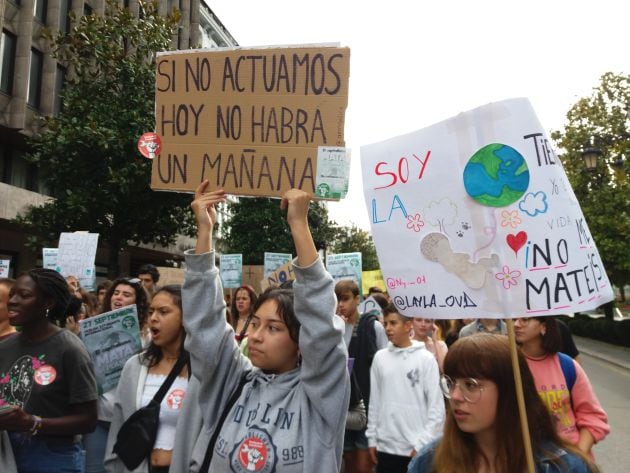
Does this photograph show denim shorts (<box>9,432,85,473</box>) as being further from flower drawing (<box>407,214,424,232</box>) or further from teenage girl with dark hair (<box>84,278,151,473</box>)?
flower drawing (<box>407,214,424,232</box>)

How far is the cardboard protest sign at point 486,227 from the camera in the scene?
2.13 metres

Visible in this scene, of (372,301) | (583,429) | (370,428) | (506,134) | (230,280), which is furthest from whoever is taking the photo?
(230,280)

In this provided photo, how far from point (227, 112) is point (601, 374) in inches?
588

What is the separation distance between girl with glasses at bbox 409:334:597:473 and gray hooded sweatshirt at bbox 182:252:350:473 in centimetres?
37

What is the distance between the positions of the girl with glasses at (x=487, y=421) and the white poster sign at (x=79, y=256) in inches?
250

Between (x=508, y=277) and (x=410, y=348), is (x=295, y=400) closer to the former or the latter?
(x=508, y=277)

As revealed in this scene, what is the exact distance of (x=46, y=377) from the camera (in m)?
2.92

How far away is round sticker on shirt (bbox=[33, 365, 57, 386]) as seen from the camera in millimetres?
2910

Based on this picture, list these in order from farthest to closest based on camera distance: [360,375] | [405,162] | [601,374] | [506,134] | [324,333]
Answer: [601,374] → [360,375] → [405,162] → [506,134] → [324,333]

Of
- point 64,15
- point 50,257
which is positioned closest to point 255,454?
point 50,257

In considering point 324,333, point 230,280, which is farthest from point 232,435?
point 230,280

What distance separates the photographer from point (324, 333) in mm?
2029

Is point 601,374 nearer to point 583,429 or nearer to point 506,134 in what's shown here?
point 583,429

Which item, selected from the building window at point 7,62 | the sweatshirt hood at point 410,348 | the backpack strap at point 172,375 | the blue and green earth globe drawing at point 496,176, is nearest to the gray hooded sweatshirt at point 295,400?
the blue and green earth globe drawing at point 496,176
